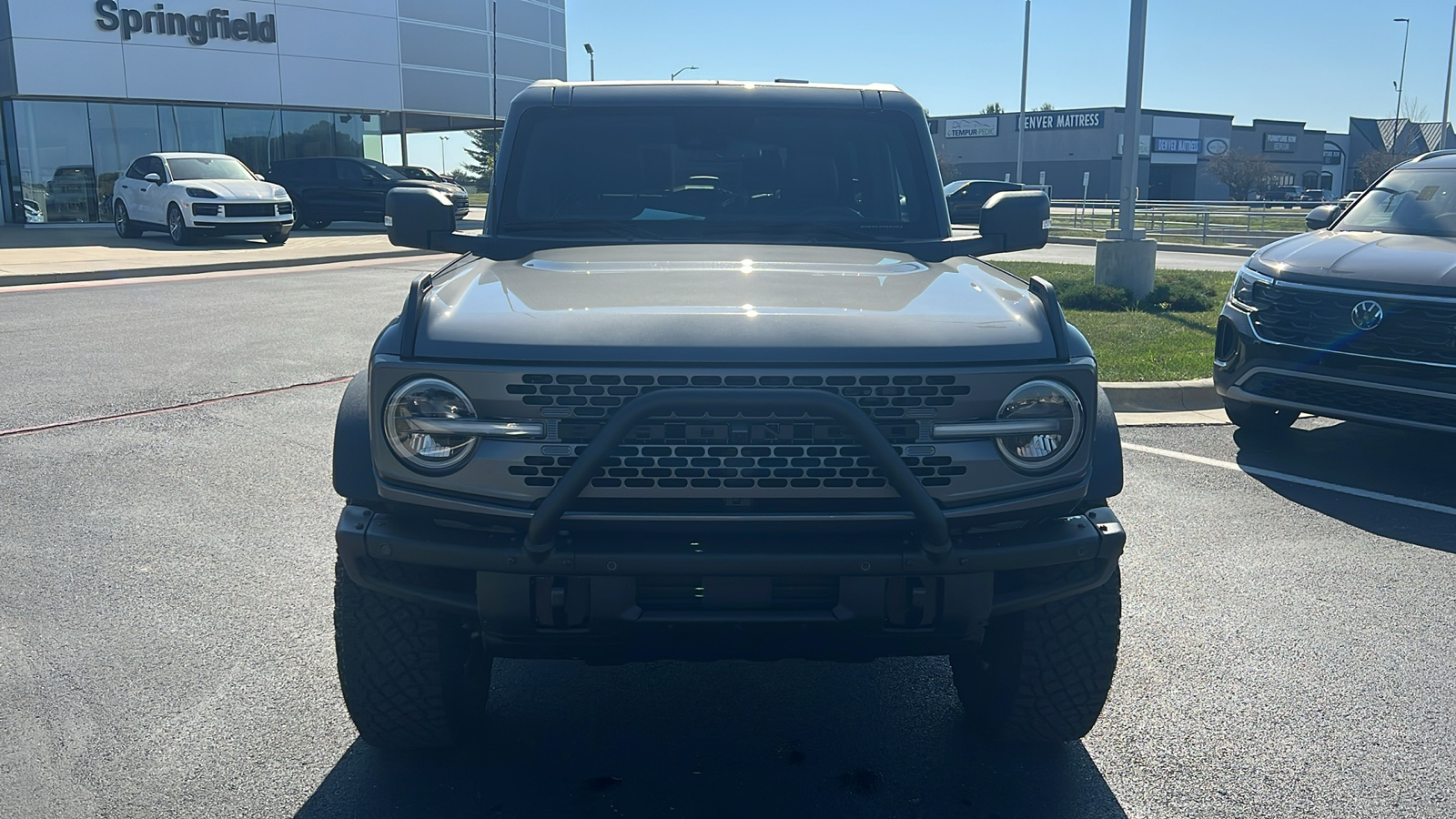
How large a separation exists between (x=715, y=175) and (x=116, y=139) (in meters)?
30.9

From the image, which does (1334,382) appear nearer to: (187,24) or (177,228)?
(177,228)

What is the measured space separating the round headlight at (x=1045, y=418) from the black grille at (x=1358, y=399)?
14.3ft

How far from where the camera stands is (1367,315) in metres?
6.66

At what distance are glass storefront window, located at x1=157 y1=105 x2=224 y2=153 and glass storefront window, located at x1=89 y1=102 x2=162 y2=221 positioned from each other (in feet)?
0.92

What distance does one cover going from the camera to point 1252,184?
7081cm

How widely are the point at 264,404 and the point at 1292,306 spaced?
21.7 ft

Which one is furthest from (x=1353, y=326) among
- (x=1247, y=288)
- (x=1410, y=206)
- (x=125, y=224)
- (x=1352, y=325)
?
(x=125, y=224)

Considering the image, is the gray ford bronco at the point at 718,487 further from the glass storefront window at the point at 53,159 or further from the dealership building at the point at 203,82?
the glass storefront window at the point at 53,159

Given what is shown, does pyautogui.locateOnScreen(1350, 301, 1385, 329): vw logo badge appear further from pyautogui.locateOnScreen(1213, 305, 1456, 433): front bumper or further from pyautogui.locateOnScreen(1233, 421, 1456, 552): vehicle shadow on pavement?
pyautogui.locateOnScreen(1233, 421, 1456, 552): vehicle shadow on pavement

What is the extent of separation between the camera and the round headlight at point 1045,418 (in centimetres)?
297

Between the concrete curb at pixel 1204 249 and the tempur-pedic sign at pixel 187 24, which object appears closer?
the concrete curb at pixel 1204 249

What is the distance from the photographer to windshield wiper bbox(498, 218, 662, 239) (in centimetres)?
434

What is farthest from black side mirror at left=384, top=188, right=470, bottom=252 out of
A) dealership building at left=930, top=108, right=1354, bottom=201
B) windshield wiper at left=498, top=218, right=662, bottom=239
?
dealership building at left=930, top=108, right=1354, bottom=201

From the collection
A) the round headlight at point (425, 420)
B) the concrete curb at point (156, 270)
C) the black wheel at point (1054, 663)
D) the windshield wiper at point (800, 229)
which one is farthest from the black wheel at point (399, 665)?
the concrete curb at point (156, 270)
